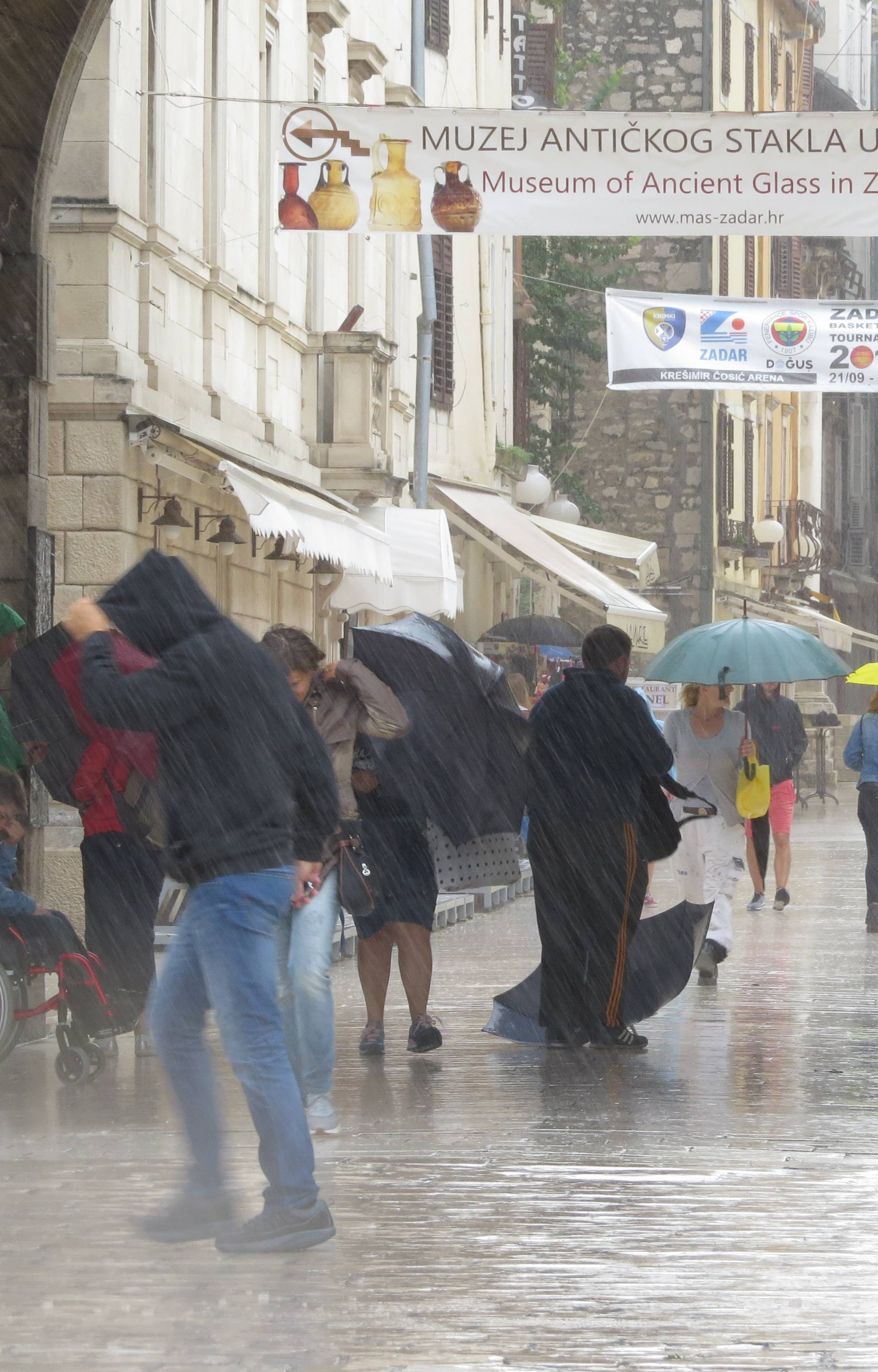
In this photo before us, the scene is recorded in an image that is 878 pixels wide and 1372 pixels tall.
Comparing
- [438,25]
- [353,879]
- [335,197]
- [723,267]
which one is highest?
[723,267]

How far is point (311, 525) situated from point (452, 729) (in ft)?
21.1

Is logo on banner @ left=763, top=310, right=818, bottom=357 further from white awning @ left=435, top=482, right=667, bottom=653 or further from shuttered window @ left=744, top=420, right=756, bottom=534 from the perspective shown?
shuttered window @ left=744, top=420, right=756, bottom=534

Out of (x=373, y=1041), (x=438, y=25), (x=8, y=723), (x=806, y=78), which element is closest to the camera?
(x=8, y=723)

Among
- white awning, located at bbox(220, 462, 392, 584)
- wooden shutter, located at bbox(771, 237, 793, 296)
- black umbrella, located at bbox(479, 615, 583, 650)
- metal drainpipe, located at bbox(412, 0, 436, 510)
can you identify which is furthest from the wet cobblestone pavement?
wooden shutter, located at bbox(771, 237, 793, 296)

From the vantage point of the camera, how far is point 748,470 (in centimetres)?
4994

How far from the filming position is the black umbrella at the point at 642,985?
33.4 feet

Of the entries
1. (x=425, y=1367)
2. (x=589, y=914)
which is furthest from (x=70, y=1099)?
(x=425, y=1367)

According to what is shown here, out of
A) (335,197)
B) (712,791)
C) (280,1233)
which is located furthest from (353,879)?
(335,197)

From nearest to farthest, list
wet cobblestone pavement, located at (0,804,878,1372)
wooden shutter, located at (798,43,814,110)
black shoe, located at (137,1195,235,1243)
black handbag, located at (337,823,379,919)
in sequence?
wet cobblestone pavement, located at (0,804,878,1372)
black shoe, located at (137,1195,235,1243)
black handbag, located at (337,823,379,919)
wooden shutter, located at (798,43,814,110)

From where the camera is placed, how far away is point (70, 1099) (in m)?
8.82

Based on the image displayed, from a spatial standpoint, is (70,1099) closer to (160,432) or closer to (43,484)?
(43,484)

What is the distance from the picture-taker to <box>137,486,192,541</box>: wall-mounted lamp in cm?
1617

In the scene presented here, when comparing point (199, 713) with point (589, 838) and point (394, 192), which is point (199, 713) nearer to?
point (589, 838)

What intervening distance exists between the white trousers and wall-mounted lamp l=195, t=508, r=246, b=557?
17.4 feet
